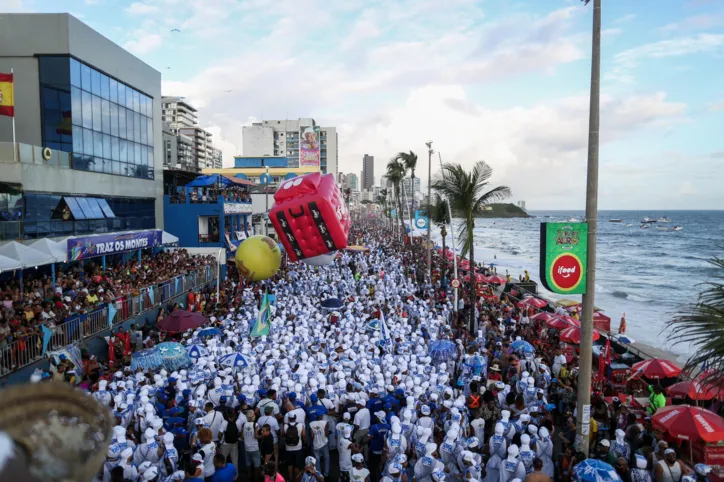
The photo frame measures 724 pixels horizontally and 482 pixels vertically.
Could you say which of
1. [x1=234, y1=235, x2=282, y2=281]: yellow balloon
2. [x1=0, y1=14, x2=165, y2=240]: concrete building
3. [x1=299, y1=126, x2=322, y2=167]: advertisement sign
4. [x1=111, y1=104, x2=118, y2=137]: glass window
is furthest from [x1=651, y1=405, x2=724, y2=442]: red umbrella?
[x1=299, y1=126, x2=322, y2=167]: advertisement sign

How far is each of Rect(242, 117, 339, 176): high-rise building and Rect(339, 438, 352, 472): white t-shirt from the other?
98.4m

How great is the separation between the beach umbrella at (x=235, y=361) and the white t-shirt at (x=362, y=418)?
3.19 metres

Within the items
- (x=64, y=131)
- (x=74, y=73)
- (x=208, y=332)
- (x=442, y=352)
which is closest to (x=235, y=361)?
(x=208, y=332)

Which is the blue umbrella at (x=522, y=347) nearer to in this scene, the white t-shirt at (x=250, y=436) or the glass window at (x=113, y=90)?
the white t-shirt at (x=250, y=436)

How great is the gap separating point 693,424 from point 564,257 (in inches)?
131

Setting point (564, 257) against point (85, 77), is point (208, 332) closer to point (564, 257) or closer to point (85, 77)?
point (564, 257)

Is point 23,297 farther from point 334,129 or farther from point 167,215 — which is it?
point 334,129

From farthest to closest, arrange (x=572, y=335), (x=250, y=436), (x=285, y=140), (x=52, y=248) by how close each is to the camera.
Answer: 1. (x=285, y=140)
2. (x=52, y=248)
3. (x=572, y=335)
4. (x=250, y=436)

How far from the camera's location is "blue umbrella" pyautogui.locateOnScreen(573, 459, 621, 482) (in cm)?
629

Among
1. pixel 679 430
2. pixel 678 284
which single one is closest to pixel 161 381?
pixel 679 430

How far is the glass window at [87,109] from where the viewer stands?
21141 mm

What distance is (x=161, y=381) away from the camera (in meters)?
9.73

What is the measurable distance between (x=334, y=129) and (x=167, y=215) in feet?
281

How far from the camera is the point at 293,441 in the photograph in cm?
805
